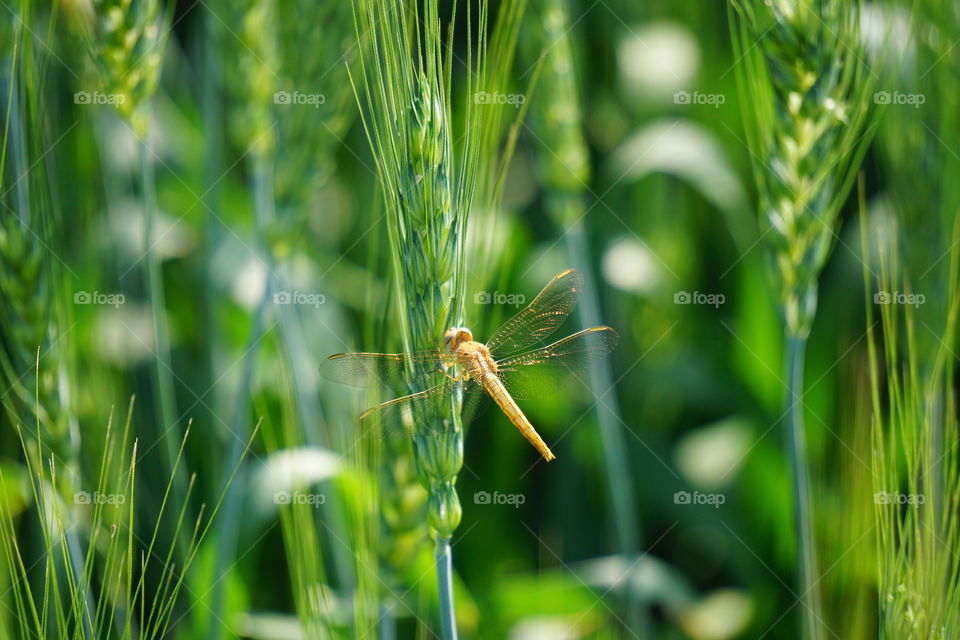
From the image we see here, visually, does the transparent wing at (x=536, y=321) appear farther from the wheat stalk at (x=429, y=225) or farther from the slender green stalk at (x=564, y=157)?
the wheat stalk at (x=429, y=225)

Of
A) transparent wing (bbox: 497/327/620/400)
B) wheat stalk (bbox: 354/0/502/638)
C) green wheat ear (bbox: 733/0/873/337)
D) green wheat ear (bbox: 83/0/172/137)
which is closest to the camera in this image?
wheat stalk (bbox: 354/0/502/638)

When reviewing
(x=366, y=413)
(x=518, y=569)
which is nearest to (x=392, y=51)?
(x=366, y=413)

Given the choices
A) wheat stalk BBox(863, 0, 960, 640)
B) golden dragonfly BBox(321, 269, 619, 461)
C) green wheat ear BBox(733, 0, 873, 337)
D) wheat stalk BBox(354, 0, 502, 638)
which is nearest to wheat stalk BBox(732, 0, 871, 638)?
green wheat ear BBox(733, 0, 873, 337)

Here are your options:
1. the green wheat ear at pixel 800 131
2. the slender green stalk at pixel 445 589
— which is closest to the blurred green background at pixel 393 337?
the slender green stalk at pixel 445 589

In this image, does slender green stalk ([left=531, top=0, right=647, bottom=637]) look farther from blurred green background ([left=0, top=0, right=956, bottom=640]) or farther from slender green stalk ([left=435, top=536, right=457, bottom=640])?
slender green stalk ([left=435, top=536, right=457, bottom=640])

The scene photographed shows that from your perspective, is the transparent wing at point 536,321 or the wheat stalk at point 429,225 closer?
the wheat stalk at point 429,225

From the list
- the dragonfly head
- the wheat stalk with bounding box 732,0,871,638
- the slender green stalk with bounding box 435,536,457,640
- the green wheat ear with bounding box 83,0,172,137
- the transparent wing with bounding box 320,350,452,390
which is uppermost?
the green wheat ear with bounding box 83,0,172,137
